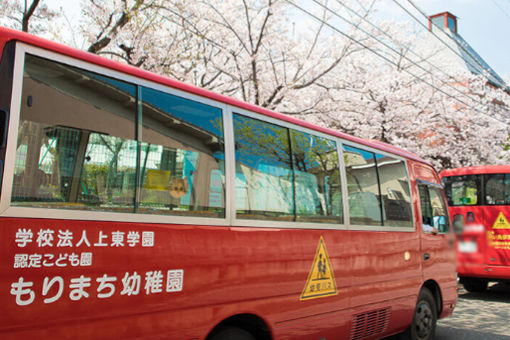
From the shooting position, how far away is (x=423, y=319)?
5.74 metres

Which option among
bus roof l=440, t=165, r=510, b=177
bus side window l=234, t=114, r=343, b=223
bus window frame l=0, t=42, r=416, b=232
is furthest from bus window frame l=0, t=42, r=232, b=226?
bus roof l=440, t=165, r=510, b=177

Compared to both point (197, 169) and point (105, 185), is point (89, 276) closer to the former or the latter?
point (105, 185)

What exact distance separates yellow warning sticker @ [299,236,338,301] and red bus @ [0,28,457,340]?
0.02 meters

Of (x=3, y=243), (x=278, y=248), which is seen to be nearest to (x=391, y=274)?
(x=278, y=248)

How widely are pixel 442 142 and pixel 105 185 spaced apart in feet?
66.2

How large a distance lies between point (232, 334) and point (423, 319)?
11.2 ft

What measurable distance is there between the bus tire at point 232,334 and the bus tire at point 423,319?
114 inches

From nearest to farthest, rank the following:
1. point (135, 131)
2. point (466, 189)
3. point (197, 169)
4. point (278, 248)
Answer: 1. point (135, 131)
2. point (197, 169)
3. point (278, 248)
4. point (466, 189)

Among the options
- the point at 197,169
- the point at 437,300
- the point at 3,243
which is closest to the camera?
the point at 3,243

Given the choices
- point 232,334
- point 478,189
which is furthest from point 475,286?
point 232,334

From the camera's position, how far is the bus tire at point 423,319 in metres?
5.56

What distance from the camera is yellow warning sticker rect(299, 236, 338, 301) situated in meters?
3.90

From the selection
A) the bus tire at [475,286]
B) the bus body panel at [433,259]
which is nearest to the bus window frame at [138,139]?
the bus body panel at [433,259]

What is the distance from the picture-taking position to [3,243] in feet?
7.01
